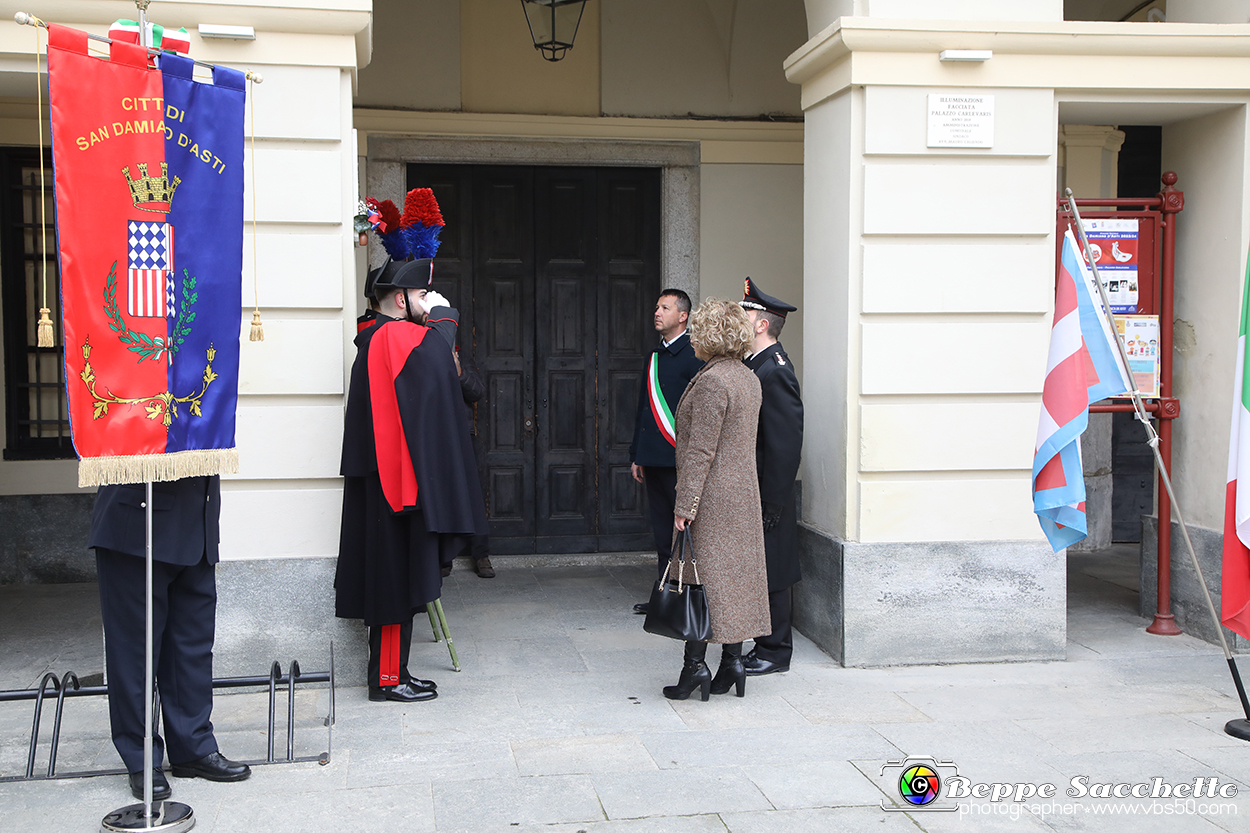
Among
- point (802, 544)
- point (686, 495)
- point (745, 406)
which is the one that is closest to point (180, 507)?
point (686, 495)

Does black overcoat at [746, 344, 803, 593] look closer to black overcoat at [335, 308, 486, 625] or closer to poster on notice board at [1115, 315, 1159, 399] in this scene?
black overcoat at [335, 308, 486, 625]

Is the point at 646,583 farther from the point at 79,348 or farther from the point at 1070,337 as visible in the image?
the point at 79,348

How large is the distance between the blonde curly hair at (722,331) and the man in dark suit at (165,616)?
213 centimetres

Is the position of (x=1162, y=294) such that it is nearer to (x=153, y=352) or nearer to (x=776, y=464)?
(x=776, y=464)

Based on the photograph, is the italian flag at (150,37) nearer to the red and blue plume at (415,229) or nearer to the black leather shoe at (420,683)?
the red and blue plume at (415,229)

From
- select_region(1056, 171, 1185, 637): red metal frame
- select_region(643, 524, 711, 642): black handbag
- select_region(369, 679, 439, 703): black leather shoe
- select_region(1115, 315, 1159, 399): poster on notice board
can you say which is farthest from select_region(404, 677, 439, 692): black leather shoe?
select_region(1115, 315, 1159, 399): poster on notice board

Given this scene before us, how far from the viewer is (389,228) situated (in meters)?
5.20

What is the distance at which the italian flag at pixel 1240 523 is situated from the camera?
452 cm

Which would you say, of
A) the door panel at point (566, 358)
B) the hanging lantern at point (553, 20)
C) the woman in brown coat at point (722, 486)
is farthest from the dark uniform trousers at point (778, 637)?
the hanging lantern at point (553, 20)

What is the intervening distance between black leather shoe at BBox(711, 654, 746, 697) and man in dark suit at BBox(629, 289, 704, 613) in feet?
4.10

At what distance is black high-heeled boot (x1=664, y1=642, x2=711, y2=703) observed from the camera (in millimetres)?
4980

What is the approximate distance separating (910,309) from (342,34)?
3059mm

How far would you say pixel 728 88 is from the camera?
8.16 m

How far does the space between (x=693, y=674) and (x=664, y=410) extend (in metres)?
1.81
